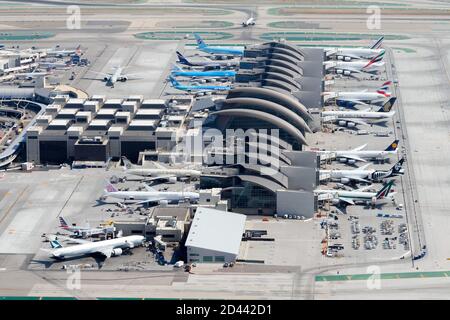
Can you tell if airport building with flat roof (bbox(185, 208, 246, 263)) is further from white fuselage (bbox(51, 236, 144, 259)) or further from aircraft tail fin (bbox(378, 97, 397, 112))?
aircraft tail fin (bbox(378, 97, 397, 112))

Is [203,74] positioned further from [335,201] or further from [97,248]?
[97,248]

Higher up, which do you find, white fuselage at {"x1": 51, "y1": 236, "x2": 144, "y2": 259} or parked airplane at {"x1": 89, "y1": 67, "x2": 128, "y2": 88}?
parked airplane at {"x1": 89, "y1": 67, "x2": 128, "y2": 88}

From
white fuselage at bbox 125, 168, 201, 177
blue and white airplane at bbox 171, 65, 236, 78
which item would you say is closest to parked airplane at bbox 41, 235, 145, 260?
white fuselage at bbox 125, 168, 201, 177

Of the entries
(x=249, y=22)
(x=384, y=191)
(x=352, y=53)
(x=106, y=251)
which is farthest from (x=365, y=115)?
(x=249, y=22)

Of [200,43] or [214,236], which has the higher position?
[200,43]
